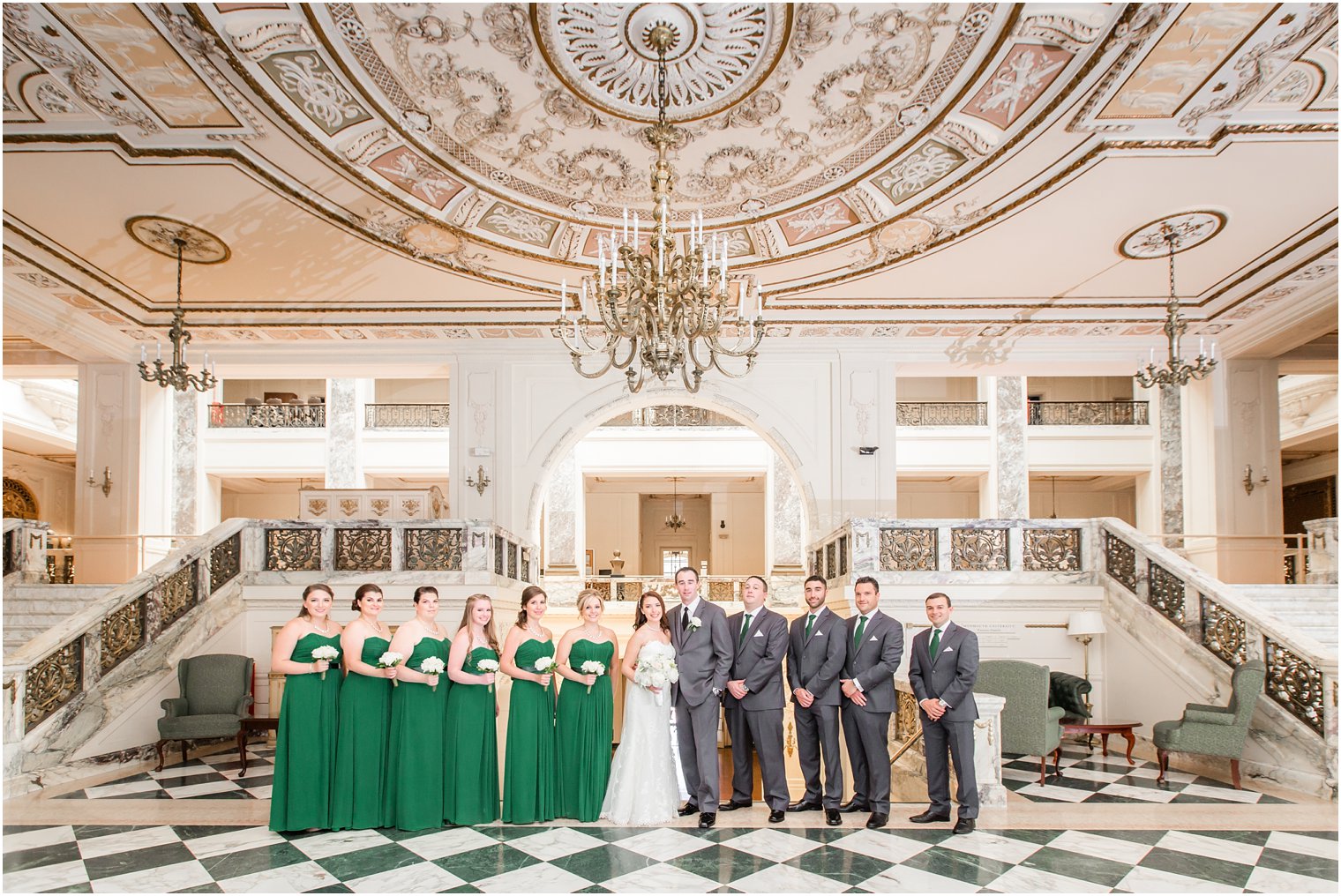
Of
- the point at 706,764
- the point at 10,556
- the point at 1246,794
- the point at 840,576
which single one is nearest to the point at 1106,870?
the point at 706,764

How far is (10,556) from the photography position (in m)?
10.9

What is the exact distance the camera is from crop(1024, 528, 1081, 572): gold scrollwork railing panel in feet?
36.7

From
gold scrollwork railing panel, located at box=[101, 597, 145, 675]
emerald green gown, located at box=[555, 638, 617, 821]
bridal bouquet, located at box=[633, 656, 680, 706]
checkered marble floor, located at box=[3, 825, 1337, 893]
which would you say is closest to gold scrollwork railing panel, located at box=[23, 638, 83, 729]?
gold scrollwork railing panel, located at box=[101, 597, 145, 675]

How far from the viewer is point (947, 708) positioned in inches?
236

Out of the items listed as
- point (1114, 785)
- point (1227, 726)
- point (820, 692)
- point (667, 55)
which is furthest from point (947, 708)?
point (667, 55)

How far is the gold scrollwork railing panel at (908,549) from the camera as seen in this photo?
37.4 feet

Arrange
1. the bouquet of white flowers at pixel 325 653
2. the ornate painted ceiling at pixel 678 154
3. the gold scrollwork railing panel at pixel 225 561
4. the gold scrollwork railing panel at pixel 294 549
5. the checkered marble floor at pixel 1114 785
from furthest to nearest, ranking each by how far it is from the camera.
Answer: the gold scrollwork railing panel at pixel 294 549, the gold scrollwork railing panel at pixel 225 561, the checkered marble floor at pixel 1114 785, the ornate painted ceiling at pixel 678 154, the bouquet of white flowers at pixel 325 653

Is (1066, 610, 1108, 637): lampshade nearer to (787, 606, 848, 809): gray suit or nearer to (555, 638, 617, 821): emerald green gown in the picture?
(787, 606, 848, 809): gray suit

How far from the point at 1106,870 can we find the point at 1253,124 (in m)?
5.83

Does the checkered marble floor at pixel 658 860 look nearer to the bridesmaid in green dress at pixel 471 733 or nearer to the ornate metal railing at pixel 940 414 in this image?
the bridesmaid in green dress at pixel 471 733

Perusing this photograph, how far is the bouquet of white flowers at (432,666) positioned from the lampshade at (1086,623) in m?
7.18

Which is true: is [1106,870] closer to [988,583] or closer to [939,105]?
[939,105]

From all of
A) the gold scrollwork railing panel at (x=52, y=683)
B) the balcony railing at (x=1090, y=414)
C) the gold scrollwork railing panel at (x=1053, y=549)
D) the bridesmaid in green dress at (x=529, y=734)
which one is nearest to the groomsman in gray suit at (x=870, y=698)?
the bridesmaid in green dress at (x=529, y=734)

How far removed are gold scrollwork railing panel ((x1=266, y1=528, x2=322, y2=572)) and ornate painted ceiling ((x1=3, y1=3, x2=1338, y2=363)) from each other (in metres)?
2.99
